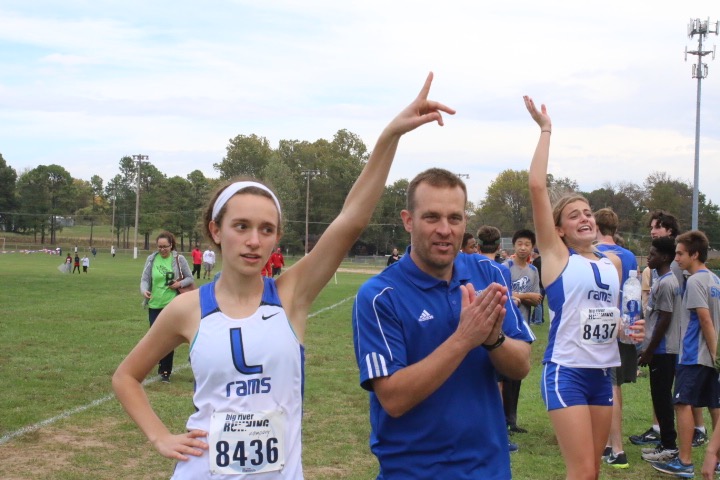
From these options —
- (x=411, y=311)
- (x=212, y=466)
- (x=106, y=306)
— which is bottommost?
(x=106, y=306)

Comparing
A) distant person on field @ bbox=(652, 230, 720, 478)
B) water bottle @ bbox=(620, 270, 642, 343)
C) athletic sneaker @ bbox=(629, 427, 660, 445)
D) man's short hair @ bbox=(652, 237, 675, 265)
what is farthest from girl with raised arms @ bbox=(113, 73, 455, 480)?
athletic sneaker @ bbox=(629, 427, 660, 445)

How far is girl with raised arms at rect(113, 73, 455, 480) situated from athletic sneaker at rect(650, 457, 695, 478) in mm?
5419

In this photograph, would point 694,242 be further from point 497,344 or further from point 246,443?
point 246,443

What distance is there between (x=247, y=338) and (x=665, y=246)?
592 cm

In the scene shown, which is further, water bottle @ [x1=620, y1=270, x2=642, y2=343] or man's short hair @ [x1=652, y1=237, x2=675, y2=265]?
man's short hair @ [x1=652, y1=237, x2=675, y2=265]

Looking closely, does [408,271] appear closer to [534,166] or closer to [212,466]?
[212,466]

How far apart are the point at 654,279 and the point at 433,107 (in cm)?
585

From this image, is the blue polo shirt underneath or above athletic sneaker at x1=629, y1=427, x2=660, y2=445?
above

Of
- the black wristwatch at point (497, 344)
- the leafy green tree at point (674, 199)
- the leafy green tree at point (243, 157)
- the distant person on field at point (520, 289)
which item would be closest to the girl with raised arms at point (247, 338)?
the black wristwatch at point (497, 344)

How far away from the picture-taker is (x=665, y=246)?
7660 millimetres

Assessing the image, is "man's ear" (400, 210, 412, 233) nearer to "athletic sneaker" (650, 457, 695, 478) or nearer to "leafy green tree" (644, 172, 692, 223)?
"athletic sneaker" (650, 457, 695, 478)

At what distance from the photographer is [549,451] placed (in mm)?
8031

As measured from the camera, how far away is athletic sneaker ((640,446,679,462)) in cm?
754

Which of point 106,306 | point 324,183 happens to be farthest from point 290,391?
point 324,183
